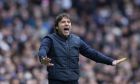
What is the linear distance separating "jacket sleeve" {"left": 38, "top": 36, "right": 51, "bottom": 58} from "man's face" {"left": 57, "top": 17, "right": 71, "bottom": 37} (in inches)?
8.7

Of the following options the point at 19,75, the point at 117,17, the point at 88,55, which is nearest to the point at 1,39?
the point at 19,75

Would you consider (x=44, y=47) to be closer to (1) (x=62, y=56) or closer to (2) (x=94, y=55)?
(1) (x=62, y=56)

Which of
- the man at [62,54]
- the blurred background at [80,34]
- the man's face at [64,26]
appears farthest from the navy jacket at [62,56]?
the blurred background at [80,34]

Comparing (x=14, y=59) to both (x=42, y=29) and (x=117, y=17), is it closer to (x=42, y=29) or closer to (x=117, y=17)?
(x=42, y=29)

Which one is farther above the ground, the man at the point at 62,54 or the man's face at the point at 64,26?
the man's face at the point at 64,26

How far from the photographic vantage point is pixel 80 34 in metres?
19.5

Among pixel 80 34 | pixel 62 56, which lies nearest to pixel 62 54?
pixel 62 56

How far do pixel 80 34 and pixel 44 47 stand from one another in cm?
925

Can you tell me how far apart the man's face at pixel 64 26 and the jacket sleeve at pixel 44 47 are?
0.73ft

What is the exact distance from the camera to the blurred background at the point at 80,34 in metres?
17.0

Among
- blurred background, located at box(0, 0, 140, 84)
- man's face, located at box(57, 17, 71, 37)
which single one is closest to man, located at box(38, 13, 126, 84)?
man's face, located at box(57, 17, 71, 37)

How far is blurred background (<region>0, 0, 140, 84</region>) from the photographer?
1695 cm

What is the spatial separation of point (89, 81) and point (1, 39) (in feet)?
9.32

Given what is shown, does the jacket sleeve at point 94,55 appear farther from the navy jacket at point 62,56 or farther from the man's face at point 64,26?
the man's face at point 64,26
